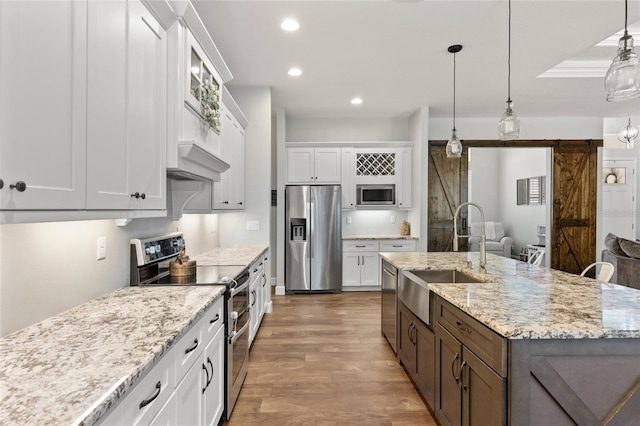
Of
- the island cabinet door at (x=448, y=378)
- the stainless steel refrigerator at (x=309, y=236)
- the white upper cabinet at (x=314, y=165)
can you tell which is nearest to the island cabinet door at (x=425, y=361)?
the island cabinet door at (x=448, y=378)

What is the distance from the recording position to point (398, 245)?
18.6 ft

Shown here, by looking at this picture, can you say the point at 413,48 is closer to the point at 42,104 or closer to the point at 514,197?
the point at 42,104

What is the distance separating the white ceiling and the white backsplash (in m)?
1.90

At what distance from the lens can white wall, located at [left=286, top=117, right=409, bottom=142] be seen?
609 centimetres

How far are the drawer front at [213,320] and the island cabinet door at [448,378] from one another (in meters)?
1.27

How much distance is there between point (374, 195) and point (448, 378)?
163 inches

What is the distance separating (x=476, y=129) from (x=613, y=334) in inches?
211

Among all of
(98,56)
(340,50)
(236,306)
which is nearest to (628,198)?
(340,50)

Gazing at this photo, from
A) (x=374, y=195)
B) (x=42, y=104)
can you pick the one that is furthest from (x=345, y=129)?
(x=42, y=104)

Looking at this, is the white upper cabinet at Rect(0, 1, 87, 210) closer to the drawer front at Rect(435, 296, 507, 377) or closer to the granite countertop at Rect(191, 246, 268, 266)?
the drawer front at Rect(435, 296, 507, 377)

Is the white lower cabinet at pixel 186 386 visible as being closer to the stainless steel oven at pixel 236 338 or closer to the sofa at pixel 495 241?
the stainless steel oven at pixel 236 338

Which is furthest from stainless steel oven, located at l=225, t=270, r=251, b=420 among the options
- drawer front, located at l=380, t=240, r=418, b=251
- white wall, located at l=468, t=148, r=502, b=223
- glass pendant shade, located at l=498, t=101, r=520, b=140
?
white wall, located at l=468, t=148, r=502, b=223

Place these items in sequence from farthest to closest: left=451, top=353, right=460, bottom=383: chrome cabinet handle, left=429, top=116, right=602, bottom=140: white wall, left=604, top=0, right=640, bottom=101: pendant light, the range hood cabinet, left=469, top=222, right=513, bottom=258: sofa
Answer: left=469, top=222, right=513, bottom=258: sofa < left=429, top=116, right=602, bottom=140: white wall < the range hood cabinet < left=451, top=353, right=460, bottom=383: chrome cabinet handle < left=604, top=0, right=640, bottom=101: pendant light

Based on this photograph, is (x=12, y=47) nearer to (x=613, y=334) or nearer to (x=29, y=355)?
(x=29, y=355)
